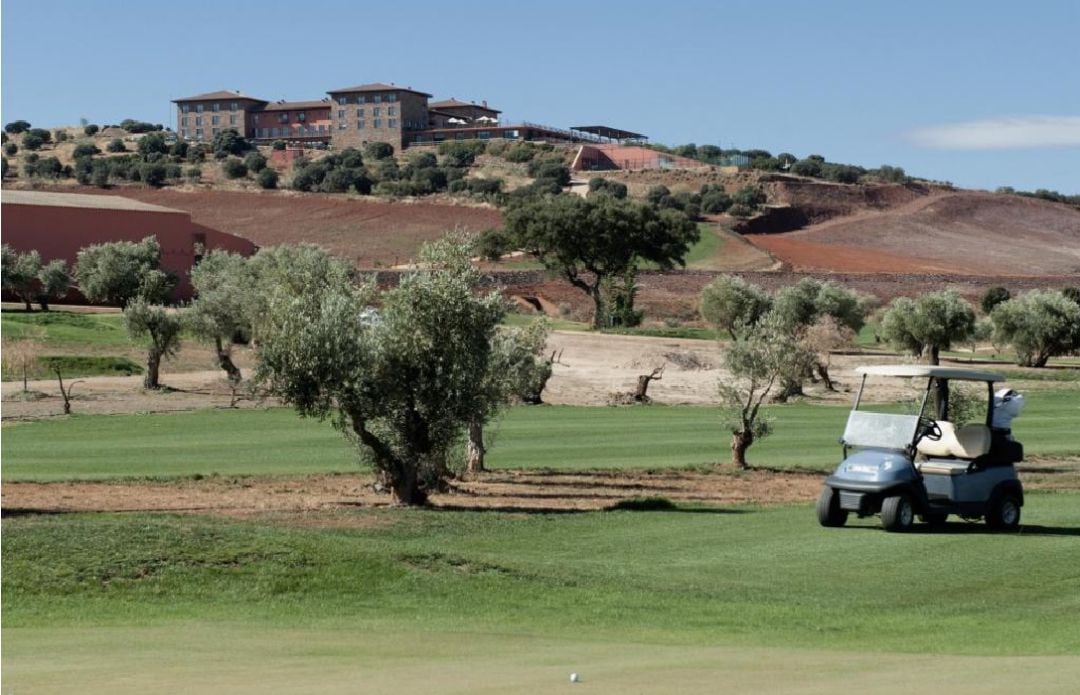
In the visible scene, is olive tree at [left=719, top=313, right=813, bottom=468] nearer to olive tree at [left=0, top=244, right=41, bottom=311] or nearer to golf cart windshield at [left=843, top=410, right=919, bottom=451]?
golf cart windshield at [left=843, top=410, right=919, bottom=451]

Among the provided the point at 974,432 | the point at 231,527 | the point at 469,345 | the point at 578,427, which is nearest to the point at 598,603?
the point at 231,527

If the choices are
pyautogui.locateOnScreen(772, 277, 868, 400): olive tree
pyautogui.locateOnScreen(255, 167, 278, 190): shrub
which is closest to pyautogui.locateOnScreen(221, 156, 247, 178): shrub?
pyautogui.locateOnScreen(255, 167, 278, 190): shrub

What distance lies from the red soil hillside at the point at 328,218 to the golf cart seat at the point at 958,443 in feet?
381

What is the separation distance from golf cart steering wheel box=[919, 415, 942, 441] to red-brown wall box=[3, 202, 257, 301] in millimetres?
82060

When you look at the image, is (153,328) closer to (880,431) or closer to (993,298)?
(880,431)

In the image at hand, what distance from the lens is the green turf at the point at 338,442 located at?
40.9 meters

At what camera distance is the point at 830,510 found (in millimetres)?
28188

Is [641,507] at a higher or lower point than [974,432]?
lower

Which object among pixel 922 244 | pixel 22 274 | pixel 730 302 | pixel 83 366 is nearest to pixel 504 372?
pixel 83 366

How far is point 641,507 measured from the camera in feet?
106

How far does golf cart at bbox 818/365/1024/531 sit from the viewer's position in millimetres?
27250

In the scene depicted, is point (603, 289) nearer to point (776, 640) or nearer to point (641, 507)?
point (641, 507)

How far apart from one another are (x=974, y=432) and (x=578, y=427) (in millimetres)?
25858

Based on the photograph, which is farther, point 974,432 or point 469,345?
point 469,345
